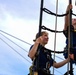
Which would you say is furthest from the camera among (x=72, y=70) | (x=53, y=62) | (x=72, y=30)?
(x=53, y=62)

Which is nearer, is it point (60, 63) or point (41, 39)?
point (41, 39)

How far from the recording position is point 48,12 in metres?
4.62

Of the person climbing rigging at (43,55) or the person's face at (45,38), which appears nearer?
the person climbing rigging at (43,55)

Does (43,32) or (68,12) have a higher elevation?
(68,12)

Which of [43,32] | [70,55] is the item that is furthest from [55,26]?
[70,55]

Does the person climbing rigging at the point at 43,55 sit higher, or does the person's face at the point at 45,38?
the person's face at the point at 45,38

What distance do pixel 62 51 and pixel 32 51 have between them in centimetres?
53

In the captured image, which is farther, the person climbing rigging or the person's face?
the person's face

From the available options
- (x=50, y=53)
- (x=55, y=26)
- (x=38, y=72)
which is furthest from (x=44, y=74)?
(x=55, y=26)

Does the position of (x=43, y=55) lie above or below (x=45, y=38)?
below

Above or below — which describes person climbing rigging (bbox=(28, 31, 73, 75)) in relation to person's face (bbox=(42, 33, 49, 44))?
below

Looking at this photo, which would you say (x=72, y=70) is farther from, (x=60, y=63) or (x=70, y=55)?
(x=60, y=63)

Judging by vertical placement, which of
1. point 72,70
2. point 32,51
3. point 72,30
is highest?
point 72,30

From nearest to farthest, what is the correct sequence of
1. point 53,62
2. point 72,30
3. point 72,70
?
1. point 72,70
2. point 72,30
3. point 53,62
